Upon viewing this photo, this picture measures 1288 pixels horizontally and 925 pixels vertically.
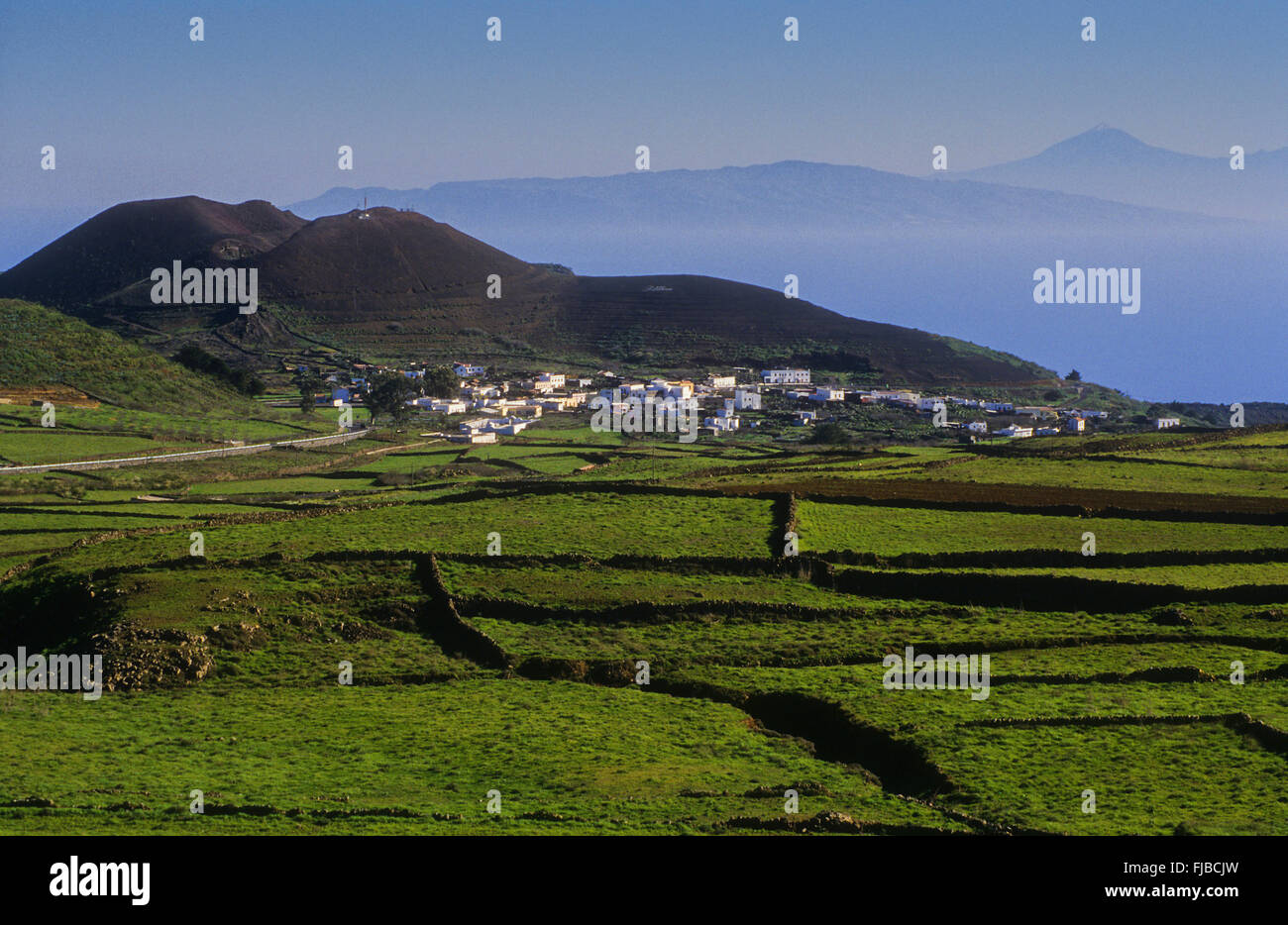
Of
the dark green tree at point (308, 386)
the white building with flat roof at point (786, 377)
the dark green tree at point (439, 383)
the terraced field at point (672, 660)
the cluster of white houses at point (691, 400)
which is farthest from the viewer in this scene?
the white building with flat roof at point (786, 377)

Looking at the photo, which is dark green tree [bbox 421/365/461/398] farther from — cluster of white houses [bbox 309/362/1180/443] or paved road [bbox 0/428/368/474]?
paved road [bbox 0/428/368/474]

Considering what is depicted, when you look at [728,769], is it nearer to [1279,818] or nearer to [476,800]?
[476,800]

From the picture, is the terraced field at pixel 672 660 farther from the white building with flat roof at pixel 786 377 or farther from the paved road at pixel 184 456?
the white building with flat roof at pixel 786 377

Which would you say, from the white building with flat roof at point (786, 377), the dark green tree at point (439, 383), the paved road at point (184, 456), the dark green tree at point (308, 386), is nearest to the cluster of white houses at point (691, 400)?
the white building with flat roof at point (786, 377)

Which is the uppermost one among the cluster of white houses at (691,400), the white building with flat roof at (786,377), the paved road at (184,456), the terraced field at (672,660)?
the white building with flat roof at (786,377)

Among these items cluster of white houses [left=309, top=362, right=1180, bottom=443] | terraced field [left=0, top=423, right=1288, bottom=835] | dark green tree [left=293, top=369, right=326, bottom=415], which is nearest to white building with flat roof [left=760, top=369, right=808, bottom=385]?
cluster of white houses [left=309, top=362, right=1180, bottom=443]

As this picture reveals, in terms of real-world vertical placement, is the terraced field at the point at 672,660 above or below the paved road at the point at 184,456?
below

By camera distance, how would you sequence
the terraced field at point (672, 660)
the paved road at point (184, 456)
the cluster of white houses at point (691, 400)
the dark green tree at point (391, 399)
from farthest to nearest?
the cluster of white houses at point (691, 400) → the dark green tree at point (391, 399) → the paved road at point (184, 456) → the terraced field at point (672, 660)
